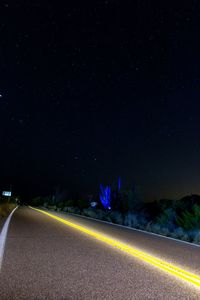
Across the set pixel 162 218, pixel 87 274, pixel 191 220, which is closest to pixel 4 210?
pixel 162 218

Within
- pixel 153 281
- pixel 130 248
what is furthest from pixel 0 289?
pixel 130 248

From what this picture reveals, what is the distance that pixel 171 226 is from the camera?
861 inches

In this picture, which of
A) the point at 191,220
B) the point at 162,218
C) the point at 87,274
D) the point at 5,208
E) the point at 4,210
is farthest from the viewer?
the point at 5,208

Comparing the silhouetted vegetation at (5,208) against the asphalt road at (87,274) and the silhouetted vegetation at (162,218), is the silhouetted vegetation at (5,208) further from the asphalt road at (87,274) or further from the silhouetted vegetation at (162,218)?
the asphalt road at (87,274)

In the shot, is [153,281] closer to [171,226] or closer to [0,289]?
[0,289]

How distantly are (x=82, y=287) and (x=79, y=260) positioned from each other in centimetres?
271

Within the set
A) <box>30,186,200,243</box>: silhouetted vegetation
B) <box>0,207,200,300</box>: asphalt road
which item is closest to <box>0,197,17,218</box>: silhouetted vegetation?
<box>30,186,200,243</box>: silhouetted vegetation

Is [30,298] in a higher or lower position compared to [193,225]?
lower

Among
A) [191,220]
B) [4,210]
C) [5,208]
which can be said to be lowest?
[191,220]

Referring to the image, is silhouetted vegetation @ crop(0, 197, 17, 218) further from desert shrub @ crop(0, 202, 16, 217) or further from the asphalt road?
the asphalt road

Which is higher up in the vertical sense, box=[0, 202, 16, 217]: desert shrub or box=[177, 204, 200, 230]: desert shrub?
box=[0, 202, 16, 217]: desert shrub

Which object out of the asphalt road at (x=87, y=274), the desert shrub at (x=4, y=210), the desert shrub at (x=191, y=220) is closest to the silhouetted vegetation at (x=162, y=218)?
the desert shrub at (x=191, y=220)

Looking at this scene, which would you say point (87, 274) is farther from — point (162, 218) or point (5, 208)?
point (5, 208)

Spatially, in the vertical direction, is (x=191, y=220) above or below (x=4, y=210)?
below
